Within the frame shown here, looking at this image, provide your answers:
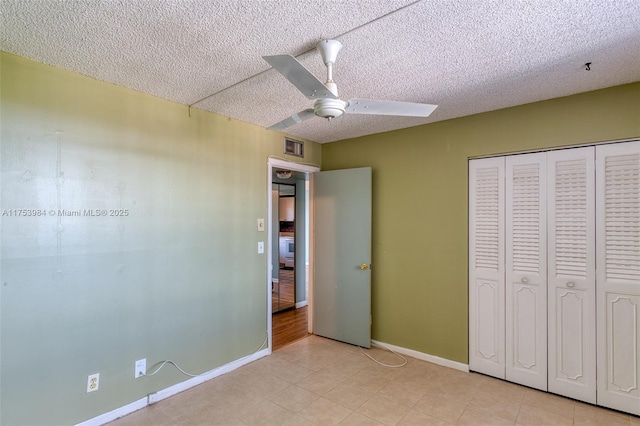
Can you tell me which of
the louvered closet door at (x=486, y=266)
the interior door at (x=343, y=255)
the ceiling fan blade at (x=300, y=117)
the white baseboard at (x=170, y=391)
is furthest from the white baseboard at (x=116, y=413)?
the louvered closet door at (x=486, y=266)

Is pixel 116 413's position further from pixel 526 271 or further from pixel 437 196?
pixel 526 271

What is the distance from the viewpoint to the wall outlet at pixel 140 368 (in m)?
2.45

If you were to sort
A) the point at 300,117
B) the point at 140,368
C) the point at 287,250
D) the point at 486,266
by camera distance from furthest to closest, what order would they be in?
the point at 287,250 < the point at 486,266 < the point at 140,368 < the point at 300,117

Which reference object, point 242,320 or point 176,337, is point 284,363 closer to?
point 242,320

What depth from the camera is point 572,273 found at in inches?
102

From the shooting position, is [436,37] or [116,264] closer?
[436,37]

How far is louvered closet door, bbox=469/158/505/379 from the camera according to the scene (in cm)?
291

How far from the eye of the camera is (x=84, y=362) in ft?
7.18

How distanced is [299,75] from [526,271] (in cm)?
260

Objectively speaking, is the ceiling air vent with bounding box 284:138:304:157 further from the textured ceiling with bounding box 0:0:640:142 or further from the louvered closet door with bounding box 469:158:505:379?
the louvered closet door with bounding box 469:158:505:379

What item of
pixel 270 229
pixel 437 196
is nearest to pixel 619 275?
pixel 437 196

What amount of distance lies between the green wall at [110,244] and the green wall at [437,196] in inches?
61.2

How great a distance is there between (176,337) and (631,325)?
3600mm

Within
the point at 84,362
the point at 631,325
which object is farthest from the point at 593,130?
the point at 84,362
